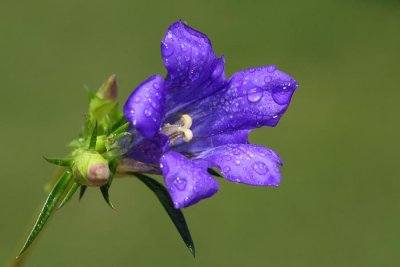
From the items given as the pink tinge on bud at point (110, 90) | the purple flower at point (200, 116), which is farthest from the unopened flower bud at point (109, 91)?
the purple flower at point (200, 116)

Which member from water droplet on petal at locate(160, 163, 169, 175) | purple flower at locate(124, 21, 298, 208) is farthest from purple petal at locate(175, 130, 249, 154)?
water droplet on petal at locate(160, 163, 169, 175)

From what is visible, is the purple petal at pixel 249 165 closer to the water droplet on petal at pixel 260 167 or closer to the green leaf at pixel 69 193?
the water droplet on petal at pixel 260 167

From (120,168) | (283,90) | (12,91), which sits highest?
(283,90)

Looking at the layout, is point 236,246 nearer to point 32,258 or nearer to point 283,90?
point 32,258

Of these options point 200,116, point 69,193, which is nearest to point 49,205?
point 69,193

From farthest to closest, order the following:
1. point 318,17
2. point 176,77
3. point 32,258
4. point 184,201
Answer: point 318,17 → point 32,258 → point 176,77 → point 184,201

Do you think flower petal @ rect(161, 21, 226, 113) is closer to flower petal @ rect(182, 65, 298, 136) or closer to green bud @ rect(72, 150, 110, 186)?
flower petal @ rect(182, 65, 298, 136)

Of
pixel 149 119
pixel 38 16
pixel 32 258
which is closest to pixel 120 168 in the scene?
pixel 149 119
